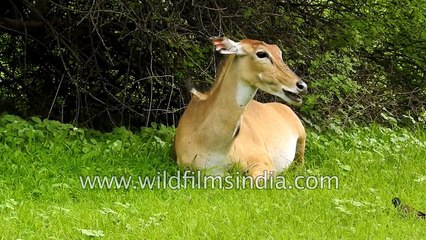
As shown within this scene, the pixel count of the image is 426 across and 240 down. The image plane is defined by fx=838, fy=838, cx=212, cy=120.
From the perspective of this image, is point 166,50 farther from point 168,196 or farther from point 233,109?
point 168,196

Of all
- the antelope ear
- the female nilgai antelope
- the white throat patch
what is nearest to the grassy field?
the female nilgai antelope

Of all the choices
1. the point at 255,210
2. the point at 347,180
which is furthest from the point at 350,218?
the point at 347,180

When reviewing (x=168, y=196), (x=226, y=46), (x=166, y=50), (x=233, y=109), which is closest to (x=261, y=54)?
(x=226, y=46)

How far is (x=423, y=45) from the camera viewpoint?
35.7 feet

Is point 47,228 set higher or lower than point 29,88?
higher

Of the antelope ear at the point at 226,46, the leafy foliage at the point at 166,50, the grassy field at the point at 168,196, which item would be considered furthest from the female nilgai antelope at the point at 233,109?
the leafy foliage at the point at 166,50

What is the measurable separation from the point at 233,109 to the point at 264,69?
0.43 meters

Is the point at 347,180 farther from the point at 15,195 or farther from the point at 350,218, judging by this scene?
the point at 15,195

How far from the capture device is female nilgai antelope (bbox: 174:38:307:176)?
7.09m

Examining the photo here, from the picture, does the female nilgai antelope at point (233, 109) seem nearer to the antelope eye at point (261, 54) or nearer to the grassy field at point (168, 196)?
the antelope eye at point (261, 54)

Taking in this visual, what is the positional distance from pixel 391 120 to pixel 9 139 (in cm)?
498

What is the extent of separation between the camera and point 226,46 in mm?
7215

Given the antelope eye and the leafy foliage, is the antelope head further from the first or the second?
the leafy foliage

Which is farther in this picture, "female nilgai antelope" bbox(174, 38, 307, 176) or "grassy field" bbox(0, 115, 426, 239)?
"female nilgai antelope" bbox(174, 38, 307, 176)
